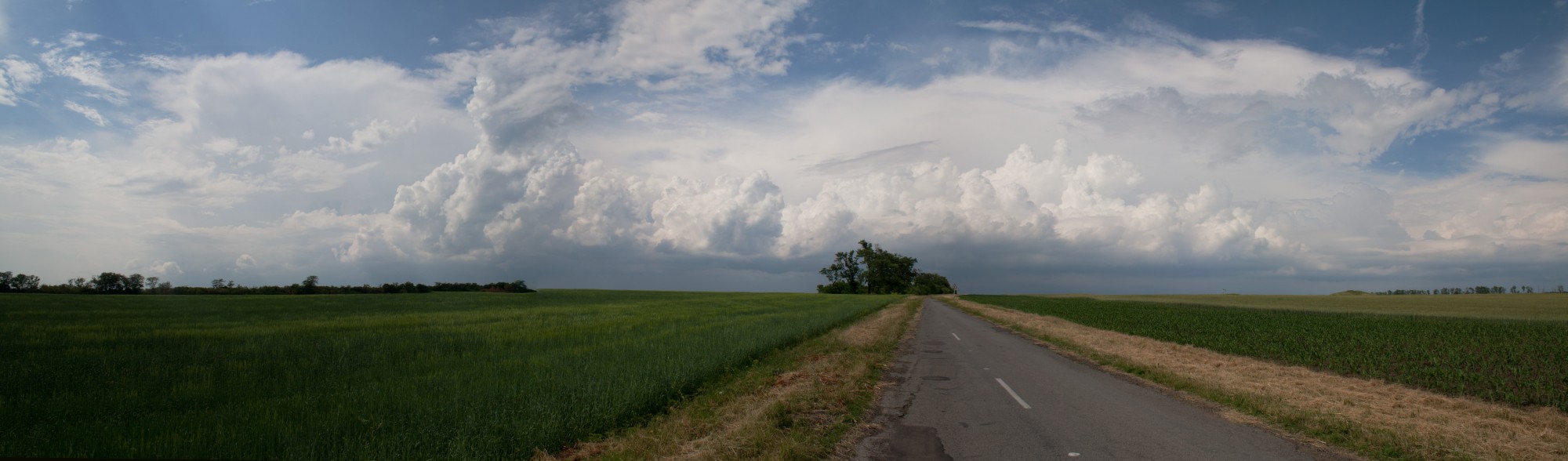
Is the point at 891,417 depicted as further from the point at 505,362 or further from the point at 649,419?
the point at 505,362

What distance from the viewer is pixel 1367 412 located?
32.1ft

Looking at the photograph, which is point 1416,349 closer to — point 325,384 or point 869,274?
point 325,384

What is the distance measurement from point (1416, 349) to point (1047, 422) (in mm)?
18180

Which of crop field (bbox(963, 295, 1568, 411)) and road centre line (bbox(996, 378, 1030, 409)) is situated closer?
road centre line (bbox(996, 378, 1030, 409))

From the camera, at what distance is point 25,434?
21.7 feet

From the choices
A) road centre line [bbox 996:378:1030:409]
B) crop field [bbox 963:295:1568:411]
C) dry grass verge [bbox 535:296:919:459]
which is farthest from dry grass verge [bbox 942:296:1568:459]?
dry grass verge [bbox 535:296:919:459]

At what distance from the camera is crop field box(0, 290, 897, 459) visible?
6586 millimetres

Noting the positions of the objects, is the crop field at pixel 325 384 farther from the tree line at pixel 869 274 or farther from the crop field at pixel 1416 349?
the tree line at pixel 869 274

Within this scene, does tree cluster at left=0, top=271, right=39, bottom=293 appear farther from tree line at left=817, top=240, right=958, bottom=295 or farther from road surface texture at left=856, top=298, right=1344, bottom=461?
tree line at left=817, top=240, right=958, bottom=295

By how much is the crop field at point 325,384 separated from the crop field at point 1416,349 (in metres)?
14.3

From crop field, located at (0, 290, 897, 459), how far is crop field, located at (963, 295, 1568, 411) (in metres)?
14.3

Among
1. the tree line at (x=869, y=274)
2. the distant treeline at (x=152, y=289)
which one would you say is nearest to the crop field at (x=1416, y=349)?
the distant treeline at (x=152, y=289)

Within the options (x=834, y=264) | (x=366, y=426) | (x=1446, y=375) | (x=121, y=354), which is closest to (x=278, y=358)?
(x=121, y=354)

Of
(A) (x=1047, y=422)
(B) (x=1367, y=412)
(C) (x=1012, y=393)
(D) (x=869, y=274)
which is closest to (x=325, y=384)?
(A) (x=1047, y=422)
